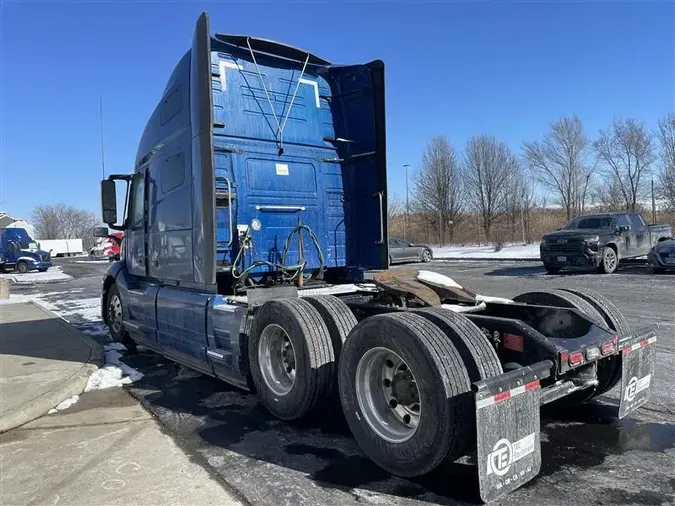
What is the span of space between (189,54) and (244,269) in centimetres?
236

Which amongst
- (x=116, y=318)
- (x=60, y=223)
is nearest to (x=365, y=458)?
(x=116, y=318)

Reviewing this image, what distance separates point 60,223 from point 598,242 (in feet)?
358

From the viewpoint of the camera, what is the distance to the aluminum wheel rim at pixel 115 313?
836 centimetres

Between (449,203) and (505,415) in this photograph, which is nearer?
(505,415)

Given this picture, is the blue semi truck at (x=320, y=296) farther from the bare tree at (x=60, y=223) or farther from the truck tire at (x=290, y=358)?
the bare tree at (x=60, y=223)

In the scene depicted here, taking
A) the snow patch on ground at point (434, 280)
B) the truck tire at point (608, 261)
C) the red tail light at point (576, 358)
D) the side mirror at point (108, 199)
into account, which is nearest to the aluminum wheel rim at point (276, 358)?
the snow patch on ground at point (434, 280)

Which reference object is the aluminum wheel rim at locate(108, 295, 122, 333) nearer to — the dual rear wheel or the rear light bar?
the dual rear wheel

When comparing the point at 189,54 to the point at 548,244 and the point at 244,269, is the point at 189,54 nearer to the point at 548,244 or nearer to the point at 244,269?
the point at 244,269

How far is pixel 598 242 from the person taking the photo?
52.7 feet

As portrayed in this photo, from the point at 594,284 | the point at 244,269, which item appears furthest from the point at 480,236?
the point at 244,269

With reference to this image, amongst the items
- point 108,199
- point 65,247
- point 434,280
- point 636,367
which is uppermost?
point 108,199

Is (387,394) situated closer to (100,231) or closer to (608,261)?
(100,231)

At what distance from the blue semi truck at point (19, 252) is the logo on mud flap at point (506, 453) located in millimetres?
36791

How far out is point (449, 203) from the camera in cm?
5406
